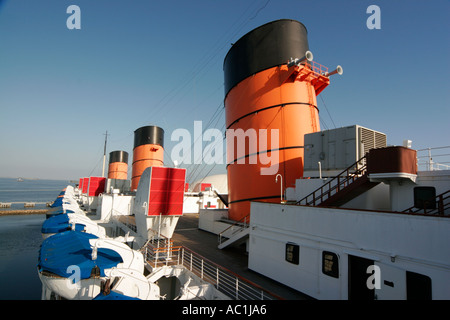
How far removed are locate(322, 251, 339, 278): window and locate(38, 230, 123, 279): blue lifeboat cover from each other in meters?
7.96

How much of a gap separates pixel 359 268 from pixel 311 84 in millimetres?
11253

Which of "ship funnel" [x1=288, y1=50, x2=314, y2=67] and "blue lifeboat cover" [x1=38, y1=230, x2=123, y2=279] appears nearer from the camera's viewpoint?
"blue lifeboat cover" [x1=38, y1=230, x2=123, y2=279]

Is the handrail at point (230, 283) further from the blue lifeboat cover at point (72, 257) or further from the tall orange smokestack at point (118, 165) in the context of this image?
the tall orange smokestack at point (118, 165)

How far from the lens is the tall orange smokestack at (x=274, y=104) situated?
1408cm

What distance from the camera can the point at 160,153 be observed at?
3800 centimetres

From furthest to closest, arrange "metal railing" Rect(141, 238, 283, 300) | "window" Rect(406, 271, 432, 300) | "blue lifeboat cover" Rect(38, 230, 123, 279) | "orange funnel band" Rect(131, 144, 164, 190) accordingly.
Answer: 1. "orange funnel band" Rect(131, 144, 164, 190)
2. "blue lifeboat cover" Rect(38, 230, 123, 279)
3. "metal railing" Rect(141, 238, 283, 300)
4. "window" Rect(406, 271, 432, 300)

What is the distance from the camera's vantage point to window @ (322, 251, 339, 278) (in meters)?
7.77

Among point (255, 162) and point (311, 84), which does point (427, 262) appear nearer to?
point (255, 162)

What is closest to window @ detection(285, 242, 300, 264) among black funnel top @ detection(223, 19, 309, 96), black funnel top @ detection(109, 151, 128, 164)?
black funnel top @ detection(223, 19, 309, 96)

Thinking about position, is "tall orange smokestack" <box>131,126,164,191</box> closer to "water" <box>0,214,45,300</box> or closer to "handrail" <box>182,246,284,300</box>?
"water" <box>0,214,45,300</box>

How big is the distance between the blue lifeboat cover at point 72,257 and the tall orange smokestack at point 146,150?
24.8m

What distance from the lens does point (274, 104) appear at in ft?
47.4

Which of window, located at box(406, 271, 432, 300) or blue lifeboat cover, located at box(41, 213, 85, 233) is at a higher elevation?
window, located at box(406, 271, 432, 300)
